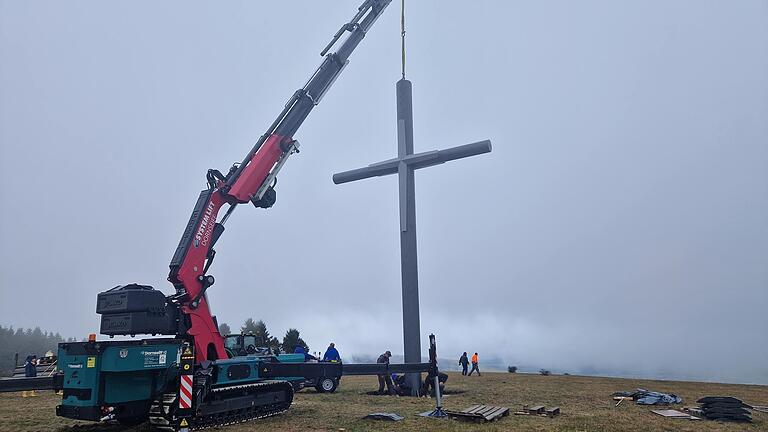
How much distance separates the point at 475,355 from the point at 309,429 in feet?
62.8

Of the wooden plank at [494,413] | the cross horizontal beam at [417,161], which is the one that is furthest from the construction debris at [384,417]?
the cross horizontal beam at [417,161]

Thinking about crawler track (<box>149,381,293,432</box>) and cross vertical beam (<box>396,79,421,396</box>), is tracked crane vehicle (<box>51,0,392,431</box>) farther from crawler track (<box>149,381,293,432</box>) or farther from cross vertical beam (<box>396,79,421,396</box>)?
cross vertical beam (<box>396,79,421,396</box>)

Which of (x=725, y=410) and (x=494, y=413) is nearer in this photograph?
(x=494, y=413)

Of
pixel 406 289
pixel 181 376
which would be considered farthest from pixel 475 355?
pixel 181 376

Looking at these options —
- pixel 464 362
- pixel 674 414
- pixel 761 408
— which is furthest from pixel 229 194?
pixel 464 362

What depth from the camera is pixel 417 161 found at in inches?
701

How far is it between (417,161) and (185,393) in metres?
10.8

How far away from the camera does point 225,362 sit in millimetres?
11055

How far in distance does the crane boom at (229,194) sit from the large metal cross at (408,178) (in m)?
3.83

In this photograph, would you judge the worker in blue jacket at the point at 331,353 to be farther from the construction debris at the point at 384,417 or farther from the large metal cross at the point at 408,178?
the construction debris at the point at 384,417

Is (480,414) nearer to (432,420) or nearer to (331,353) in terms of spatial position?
(432,420)

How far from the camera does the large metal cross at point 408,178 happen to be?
56.3 ft

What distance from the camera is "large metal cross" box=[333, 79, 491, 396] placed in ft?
56.3

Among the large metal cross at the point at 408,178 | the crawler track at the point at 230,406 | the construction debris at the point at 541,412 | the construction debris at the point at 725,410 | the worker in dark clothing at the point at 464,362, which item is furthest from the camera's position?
the worker in dark clothing at the point at 464,362
